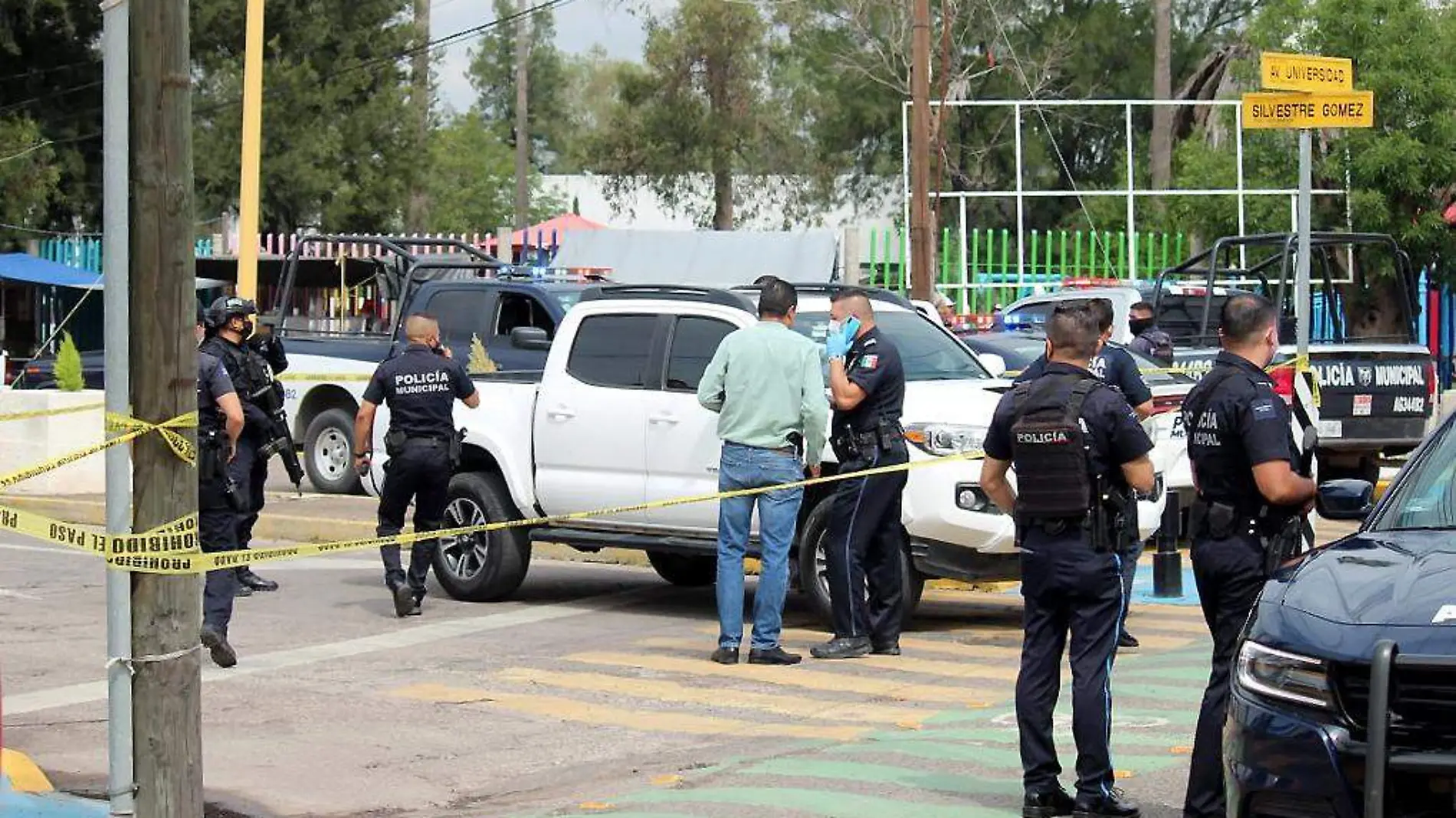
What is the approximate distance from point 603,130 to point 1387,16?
26.1 m

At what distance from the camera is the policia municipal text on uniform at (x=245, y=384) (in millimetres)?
12648

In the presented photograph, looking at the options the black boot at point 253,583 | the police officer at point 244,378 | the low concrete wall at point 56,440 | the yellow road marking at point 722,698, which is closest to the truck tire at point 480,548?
the police officer at point 244,378

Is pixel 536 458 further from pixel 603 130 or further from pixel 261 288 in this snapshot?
pixel 603 130

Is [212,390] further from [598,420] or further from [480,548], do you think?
[480,548]

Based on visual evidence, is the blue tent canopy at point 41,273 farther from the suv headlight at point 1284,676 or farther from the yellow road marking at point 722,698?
the suv headlight at point 1284,676

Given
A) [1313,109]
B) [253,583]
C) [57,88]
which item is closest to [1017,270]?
[1313,109]

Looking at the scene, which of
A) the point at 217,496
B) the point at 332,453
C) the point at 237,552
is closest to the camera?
the point at 237,552

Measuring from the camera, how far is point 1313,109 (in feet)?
44.3

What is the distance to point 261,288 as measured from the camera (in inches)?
1405

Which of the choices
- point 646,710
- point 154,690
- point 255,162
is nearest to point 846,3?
point 255,162

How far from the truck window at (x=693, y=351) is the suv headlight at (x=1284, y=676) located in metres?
6.81

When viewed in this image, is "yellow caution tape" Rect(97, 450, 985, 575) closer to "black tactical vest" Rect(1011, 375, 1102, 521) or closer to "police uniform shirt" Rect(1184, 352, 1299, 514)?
"black tactical vest" Rect(1011, 375, 1102, 521)

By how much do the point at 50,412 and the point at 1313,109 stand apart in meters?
11.6

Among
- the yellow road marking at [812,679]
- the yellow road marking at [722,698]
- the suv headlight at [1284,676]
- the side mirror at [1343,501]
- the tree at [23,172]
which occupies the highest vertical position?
the tree at [23,172]
